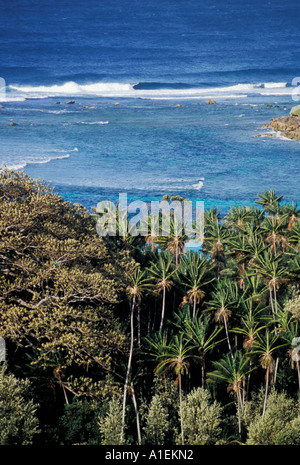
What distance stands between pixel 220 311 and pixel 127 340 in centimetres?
710

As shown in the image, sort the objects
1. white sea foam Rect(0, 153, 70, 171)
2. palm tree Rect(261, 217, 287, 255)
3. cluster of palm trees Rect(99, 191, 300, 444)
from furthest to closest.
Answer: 1. white sea foam Rect(0, 153, 70, 171)
2. palm tree Rect(261, 217, 287, 255)
3. cluster of palm trees Rect(99, 191, 300, 444)

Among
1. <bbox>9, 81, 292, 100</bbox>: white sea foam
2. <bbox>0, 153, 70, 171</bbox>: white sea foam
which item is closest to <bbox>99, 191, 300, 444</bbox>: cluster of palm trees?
<bbox>0, 153, 70, 171</bbox>: white sea foam

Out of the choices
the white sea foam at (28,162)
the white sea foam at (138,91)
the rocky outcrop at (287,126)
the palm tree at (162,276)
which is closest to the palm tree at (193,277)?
the palm tree at (162,276)

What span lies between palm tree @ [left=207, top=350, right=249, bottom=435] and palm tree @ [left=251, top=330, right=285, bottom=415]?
102 cm

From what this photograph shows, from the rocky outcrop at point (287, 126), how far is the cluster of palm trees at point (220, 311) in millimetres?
66819

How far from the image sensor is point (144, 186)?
87.8 m

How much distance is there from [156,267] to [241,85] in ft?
510

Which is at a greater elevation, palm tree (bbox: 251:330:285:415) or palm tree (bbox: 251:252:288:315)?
palm tree (bbox: 251:252:288:315)

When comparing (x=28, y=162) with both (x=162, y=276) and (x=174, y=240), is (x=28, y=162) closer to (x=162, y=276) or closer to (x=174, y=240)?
(x=174, y=240)

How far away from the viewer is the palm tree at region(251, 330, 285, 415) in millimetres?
35866

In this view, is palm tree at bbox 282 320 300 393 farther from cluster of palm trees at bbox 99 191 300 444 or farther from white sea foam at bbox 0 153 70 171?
white sea foam at bbox 0 153 70 171

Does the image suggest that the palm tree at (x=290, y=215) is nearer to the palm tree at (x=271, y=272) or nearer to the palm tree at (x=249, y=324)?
the palm tree at (x=271, y=272)
